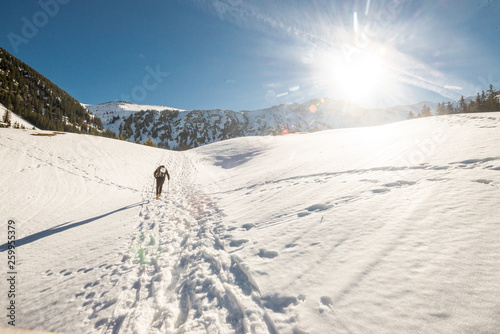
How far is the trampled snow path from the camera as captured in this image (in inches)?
107

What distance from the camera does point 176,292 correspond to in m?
3.38

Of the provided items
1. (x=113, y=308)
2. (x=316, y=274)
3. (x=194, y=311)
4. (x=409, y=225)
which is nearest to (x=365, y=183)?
(x=409, y=225)

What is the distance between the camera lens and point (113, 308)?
302 centimetres

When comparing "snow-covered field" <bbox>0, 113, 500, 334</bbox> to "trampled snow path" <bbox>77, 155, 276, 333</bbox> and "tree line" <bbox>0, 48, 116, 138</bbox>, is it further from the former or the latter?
"tree line" <bbox>0, 48, 116, 138</bbox>

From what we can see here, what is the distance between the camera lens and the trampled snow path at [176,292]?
8.90ft

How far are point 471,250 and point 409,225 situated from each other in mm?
926

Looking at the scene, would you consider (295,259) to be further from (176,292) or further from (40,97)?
(40,97)

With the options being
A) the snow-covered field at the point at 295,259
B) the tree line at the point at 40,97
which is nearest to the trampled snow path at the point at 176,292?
the snow-covered field at the point at 295,259

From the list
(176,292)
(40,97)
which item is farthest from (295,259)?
(40,97)

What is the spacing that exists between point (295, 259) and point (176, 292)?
2.36 m

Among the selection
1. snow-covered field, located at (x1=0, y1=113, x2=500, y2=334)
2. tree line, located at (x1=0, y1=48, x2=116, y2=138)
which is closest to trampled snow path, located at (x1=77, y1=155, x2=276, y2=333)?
snow-covered field, located at (x1=0, y1=113, x2=500, y2=334)

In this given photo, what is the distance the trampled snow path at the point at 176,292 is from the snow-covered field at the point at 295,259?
0.07 feet

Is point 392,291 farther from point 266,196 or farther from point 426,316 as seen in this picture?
point 266,196

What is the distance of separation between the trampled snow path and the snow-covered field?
0.9 inches
